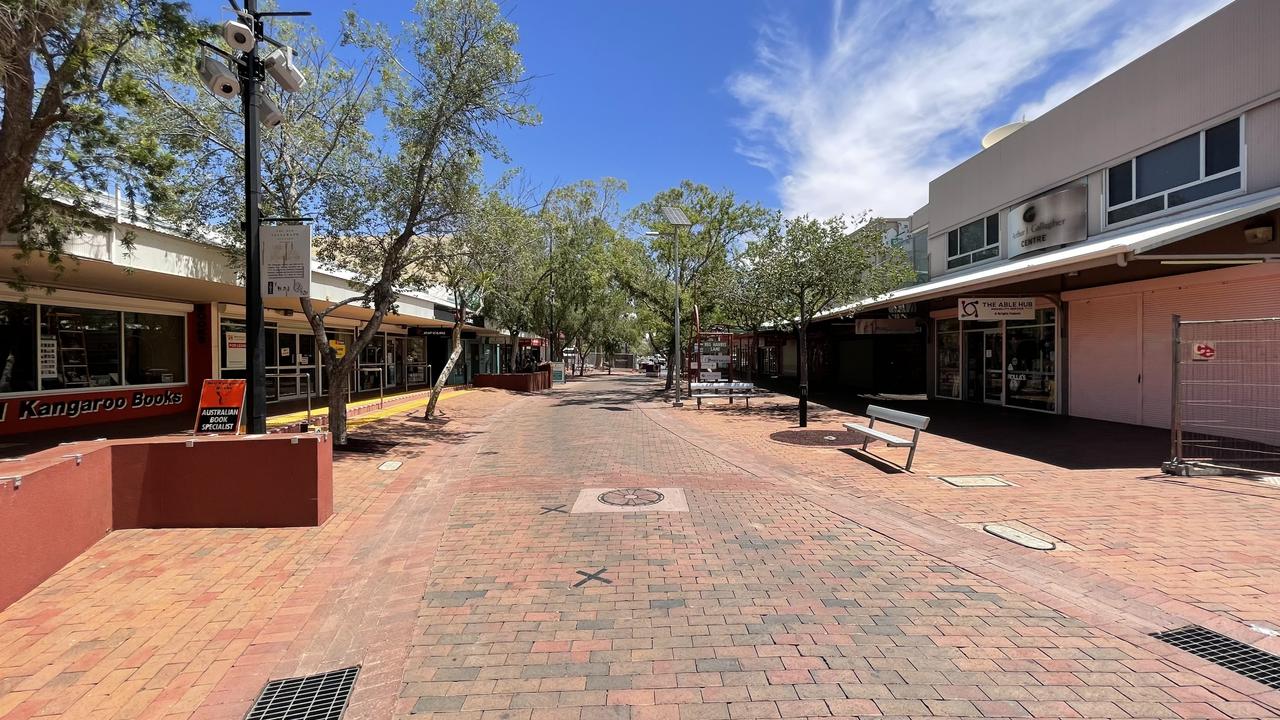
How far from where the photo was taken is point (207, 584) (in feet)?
14.8

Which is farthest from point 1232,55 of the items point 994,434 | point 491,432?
point 491,432

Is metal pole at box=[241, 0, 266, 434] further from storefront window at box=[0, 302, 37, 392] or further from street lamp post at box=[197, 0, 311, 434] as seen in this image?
storefront window at box=[0, 302, 37, 392]

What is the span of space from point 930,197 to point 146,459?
2288 cm

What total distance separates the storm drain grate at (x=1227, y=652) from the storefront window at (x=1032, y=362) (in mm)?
13015

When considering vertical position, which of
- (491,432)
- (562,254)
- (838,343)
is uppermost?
(562,254)

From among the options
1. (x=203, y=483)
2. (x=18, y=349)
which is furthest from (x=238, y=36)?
(x=18, y=349)

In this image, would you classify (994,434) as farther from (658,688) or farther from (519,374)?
(519,374)

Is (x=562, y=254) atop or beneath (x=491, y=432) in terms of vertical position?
atop

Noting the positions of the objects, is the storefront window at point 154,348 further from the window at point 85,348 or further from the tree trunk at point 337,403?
the tree trunk at point 337,403

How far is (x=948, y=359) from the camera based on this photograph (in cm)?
1981

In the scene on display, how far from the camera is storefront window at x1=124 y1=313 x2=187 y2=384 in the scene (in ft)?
43.2

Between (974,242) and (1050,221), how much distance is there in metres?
3.69

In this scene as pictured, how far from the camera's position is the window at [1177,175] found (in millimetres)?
10750

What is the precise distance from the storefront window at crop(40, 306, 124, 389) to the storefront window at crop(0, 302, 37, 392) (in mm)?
180
